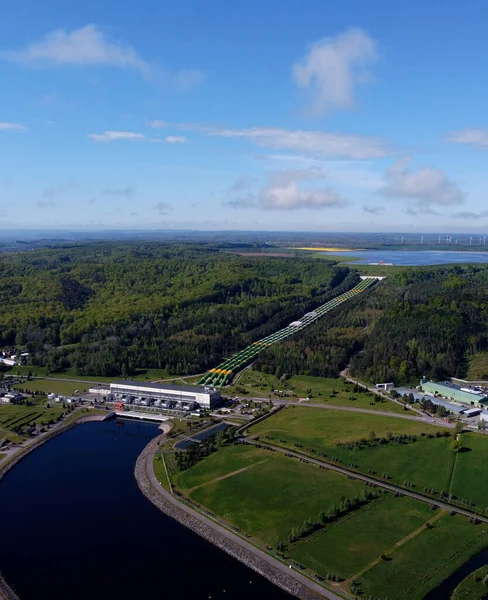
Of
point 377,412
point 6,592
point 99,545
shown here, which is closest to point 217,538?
point 99,545

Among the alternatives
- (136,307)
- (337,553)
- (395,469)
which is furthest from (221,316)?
(337,553)

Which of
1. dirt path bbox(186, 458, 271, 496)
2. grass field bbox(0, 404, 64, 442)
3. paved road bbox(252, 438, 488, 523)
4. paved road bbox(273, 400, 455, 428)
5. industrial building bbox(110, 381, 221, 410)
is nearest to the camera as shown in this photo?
paved road bbox(252, 438, 488, 523)

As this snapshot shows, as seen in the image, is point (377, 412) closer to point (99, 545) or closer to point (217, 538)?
point (217, 538)

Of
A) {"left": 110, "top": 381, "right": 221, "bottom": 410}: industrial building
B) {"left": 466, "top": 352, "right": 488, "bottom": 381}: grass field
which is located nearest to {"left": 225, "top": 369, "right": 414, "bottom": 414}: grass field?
{"left": 110, "top": 381, "right": 221, "bottom": 410}: industrial building

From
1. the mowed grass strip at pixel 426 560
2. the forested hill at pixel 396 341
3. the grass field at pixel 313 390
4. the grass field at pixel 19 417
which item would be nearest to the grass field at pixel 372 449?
the grass field at pixel 313 390

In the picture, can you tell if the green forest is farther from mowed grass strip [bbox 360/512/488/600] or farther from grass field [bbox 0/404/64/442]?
mowed grass strip [bbox 360/512/488/600]

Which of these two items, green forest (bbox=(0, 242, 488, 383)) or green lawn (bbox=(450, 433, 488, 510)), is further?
green forest (bbox=(0, 242, 488, 383))

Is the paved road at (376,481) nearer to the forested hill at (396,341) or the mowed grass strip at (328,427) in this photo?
the mowed grass strip at (328,427)
